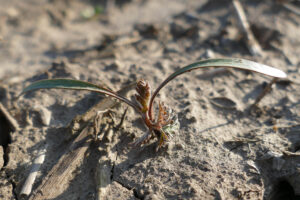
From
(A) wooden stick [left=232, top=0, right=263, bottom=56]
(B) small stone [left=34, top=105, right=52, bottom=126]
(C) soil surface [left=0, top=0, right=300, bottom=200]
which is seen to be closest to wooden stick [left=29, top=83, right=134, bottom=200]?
(C) soil surface [left=0, top=0, right=300, bottom=200]

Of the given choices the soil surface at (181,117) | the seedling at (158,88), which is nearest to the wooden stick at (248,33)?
the soil surface at (181,117)

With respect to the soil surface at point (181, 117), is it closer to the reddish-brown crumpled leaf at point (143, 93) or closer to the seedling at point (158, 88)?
the seedling at point (158, 88)

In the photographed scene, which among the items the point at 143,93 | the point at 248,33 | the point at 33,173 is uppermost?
the point at 248,33

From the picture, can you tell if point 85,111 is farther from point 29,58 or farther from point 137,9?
point 137,9

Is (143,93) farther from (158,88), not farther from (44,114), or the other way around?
(44,114)

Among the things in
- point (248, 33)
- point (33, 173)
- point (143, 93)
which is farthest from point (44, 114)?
point (248, 33)

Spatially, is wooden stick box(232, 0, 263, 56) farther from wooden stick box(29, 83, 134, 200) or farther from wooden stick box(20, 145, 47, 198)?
wooden stick box(20, 145, 47, 198)

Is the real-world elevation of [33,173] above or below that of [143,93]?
below
